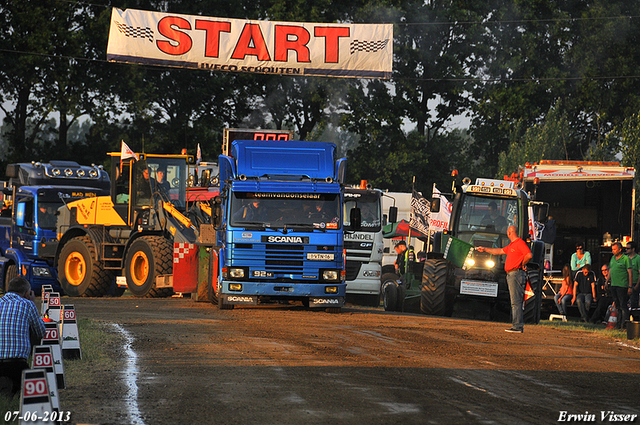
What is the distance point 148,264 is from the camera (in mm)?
22984

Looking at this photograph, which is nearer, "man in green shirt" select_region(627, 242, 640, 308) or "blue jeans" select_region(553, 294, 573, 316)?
"man in green shirt" select_region(627, 242, 640, 308)

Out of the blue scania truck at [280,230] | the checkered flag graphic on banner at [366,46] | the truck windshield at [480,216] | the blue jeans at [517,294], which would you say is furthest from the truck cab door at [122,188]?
the blue jeans at [517,294]

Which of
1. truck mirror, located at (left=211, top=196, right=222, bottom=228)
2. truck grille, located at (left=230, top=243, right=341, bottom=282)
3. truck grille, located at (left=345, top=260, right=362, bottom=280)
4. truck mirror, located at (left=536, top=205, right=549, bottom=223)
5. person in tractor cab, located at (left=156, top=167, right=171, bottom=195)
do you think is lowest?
truck grille, located at (left=345, top=260, right=362, bottom=280)

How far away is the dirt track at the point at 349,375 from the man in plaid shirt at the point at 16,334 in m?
0.60

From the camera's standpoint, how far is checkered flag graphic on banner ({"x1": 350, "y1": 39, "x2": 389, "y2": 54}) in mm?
27469

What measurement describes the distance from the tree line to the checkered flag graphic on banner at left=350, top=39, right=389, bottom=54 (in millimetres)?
19871

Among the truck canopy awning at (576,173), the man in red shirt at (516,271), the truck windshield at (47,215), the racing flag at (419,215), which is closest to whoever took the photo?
the man in red shirt at (516,271)

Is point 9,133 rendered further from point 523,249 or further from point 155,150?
point 523,249

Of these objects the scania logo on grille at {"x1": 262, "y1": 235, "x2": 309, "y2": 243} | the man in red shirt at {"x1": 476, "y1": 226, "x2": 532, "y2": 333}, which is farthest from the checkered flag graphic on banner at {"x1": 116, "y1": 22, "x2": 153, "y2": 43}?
the man in red shirt at {"x1": 476, "y1": 226, "x2": 532, "y2": 333}

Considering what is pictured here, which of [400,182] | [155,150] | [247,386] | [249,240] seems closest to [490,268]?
[249,240]

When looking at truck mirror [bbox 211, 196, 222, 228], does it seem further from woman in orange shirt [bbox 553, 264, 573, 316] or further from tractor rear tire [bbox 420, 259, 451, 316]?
woman in orange shirt [bbox 553, 264, 573, 316]

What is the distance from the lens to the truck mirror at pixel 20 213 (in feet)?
93.4

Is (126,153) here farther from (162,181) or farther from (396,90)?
(396,90)

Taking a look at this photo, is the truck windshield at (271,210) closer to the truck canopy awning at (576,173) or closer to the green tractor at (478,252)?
the green tractor at (478,252)
